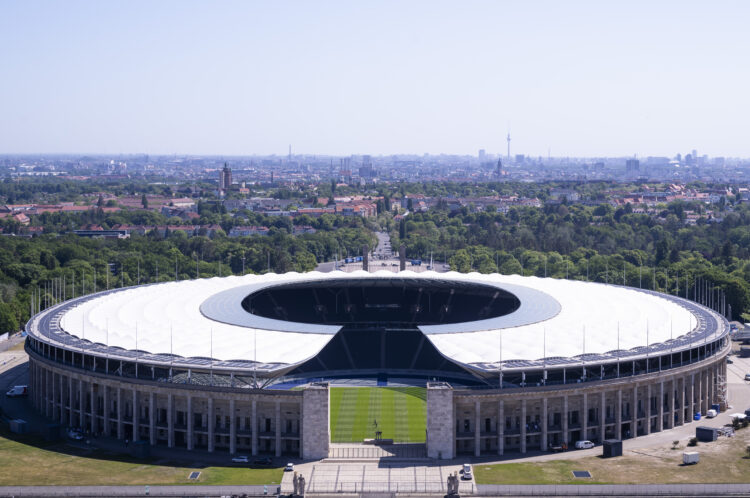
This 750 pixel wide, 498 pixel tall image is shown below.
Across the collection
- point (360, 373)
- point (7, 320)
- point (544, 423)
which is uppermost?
point (544, 423)

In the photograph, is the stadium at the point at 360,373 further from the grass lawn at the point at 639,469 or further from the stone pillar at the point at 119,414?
the grass lawn at the point at 639,469

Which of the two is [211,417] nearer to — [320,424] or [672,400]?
[320,424]

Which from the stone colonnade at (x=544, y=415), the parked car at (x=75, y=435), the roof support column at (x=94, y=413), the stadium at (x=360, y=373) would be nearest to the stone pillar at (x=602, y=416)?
the stone colonnade at (x=544, y=415)

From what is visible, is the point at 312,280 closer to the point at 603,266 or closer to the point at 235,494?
the point at 235,494

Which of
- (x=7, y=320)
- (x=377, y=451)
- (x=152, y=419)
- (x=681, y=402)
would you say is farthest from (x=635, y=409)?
(x=7, y=320)

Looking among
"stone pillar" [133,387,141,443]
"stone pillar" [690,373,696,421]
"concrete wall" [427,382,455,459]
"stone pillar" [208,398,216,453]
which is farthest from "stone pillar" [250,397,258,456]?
"stone pillar" [690,373,696,421]
